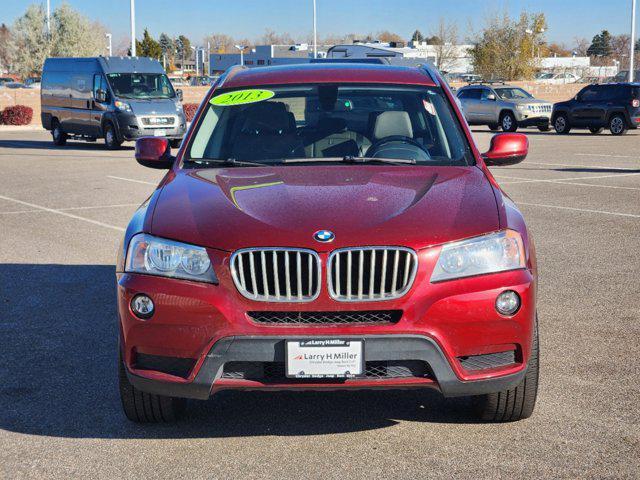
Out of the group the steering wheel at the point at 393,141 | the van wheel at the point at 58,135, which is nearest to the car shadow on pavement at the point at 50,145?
the van wheel at the point at 58,135

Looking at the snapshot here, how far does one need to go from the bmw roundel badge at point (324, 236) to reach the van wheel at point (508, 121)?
3217 centimetres

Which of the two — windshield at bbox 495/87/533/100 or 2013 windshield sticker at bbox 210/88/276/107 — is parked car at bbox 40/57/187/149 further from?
2013 windshield sticker at bbox 210/88/276/107

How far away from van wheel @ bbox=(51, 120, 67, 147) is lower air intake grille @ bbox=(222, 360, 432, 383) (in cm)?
2570

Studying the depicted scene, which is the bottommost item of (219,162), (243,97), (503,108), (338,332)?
(503,108)

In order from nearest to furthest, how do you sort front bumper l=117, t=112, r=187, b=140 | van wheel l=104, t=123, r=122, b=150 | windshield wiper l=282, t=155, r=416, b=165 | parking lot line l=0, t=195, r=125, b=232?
windshield wiper l=282, t=155, r=416, b=165, parking lot line l=0, t=195, r=125, b=232, front bumper l=117, t=112, r=187, b=140, van wheel l=104, t=123, r=122, b=150

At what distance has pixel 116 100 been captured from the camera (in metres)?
25.8

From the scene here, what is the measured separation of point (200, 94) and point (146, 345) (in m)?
53.0

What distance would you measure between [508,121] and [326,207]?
106ft

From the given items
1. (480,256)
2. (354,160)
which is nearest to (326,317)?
(480,256)

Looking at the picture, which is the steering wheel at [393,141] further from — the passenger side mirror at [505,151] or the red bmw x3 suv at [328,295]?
the red bmw x3 suv at [328,295]

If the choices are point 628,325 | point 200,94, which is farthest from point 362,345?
point 200,94

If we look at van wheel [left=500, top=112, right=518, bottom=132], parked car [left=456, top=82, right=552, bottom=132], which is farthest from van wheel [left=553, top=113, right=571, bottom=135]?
van wheel [left=500, top=112, right=518, bottom=132]

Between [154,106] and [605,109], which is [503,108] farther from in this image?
[154,106]

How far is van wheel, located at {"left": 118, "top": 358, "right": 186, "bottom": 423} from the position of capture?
14.7ft
